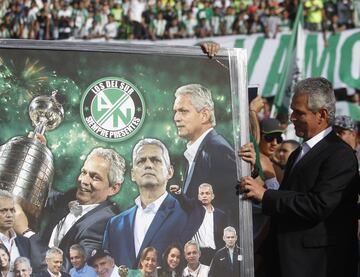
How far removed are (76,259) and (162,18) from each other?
56.6 ft

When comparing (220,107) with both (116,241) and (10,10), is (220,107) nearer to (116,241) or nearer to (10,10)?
(116,241)

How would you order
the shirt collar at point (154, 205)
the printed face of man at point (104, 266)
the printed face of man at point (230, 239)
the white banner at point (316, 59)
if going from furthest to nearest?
the white banner at point (316, 59) < the printed face of man at point (230, 239) < the shirt collar at point (154, 205) < the printed face of man at point (104, 266)

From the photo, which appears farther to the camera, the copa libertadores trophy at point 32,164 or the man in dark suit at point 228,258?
the man in dark suit at point 228,258

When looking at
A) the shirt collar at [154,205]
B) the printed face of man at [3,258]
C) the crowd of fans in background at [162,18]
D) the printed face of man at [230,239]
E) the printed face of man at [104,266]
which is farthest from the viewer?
the crowd of fans in background at [162,18]

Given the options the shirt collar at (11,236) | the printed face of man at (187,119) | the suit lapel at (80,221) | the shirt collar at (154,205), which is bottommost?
the shirt collar at (11,236)

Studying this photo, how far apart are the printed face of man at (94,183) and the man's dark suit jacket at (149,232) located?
0.13 m

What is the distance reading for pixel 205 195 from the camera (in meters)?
4.01

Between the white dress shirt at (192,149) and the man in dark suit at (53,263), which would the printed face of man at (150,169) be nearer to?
the white dress shirt at (192,149)

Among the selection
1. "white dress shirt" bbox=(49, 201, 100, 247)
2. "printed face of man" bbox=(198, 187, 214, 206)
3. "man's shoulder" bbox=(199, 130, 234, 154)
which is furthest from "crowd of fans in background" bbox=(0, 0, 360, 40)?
"white dress shirt" bbox=(49, 201, 100, 247)

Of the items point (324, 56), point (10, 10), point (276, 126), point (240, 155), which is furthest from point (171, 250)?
point (10, 10)

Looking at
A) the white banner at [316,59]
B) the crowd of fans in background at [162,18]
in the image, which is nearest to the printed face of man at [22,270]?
the white banner at [316,59]

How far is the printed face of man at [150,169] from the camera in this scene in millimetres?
3914

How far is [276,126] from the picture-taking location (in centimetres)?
616

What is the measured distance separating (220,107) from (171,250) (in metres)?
0.76
